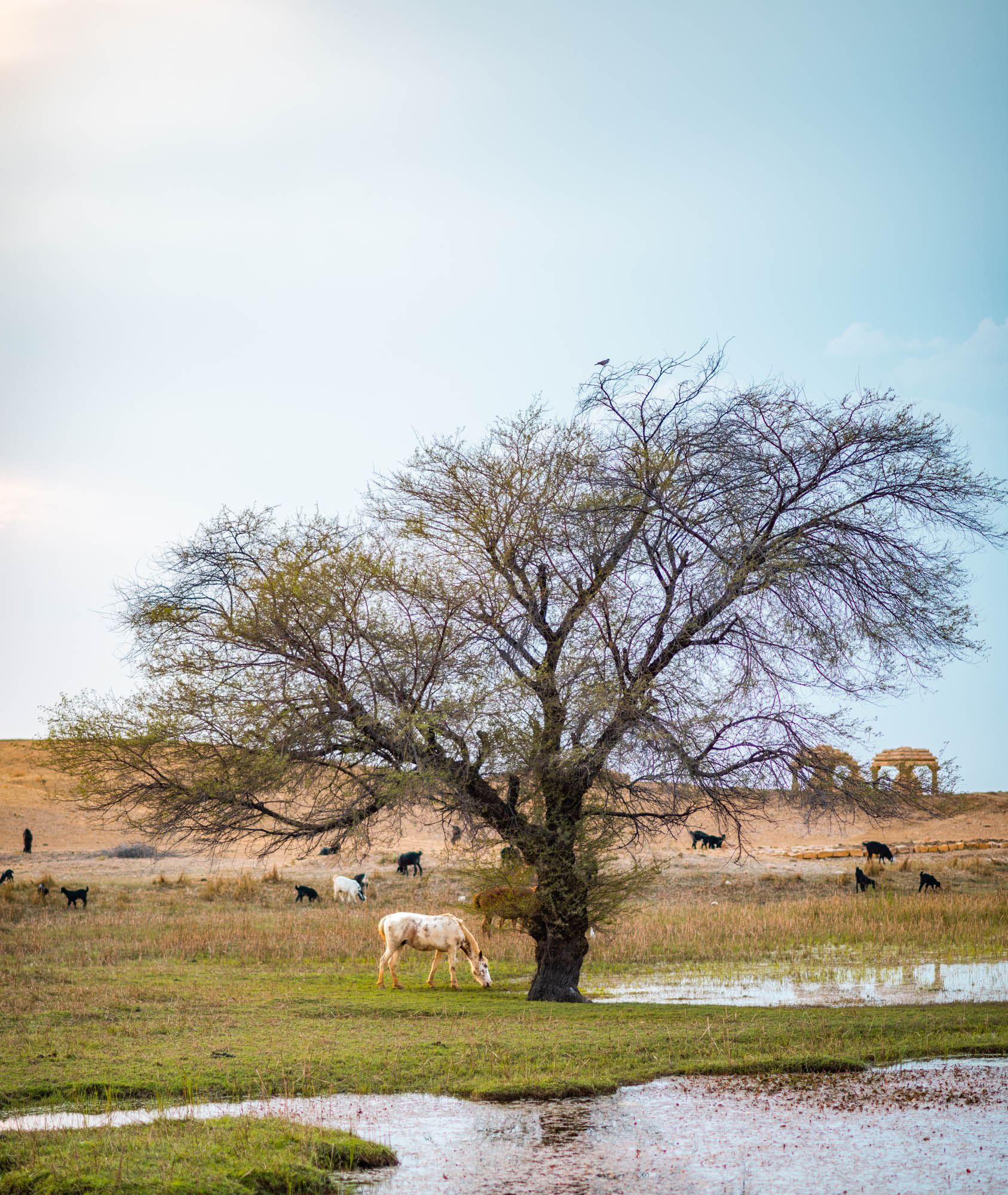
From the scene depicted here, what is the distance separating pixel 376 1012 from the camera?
15.0 metres

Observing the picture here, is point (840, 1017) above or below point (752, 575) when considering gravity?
below

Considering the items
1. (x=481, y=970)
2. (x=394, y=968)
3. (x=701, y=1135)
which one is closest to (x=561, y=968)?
(x=481, y=970)

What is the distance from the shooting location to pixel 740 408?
16359mm

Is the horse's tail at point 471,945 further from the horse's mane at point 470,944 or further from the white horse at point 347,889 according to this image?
the white horse at point 347,889

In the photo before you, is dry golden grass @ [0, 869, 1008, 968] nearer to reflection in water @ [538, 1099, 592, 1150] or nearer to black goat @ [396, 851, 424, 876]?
black goat @ [396, 851, 424, 876]

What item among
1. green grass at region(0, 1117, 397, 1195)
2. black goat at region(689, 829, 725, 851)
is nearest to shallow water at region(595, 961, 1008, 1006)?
green grass at region(0, 1117, 397, 1195)

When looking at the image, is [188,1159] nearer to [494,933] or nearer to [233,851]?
[494,933]

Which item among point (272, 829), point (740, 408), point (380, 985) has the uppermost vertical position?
point (740, 408)

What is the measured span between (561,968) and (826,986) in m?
4.62

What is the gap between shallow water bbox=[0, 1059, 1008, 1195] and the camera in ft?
23.5

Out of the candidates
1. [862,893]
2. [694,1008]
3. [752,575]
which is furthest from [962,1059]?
[862,893]

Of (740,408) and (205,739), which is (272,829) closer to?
(205,739)

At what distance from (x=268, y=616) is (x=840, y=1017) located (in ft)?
Result: 29.4

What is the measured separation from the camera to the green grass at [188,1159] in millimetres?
6691
